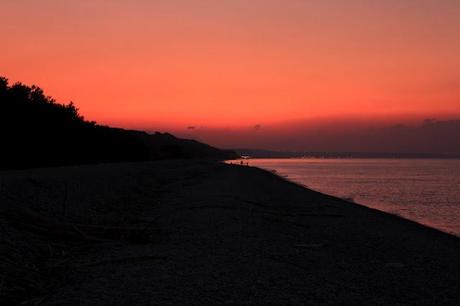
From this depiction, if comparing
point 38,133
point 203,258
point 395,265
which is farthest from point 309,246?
point 38,133

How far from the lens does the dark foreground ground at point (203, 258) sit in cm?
921

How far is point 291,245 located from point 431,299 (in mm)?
5441

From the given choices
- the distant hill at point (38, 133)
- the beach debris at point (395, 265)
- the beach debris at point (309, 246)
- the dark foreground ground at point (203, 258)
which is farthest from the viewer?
the distant hill at point (38, 133)

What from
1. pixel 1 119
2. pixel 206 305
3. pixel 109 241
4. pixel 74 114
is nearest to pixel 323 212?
pixel 109 241

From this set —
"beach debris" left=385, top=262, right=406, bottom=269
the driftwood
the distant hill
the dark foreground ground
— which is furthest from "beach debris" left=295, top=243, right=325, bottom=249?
the distant hill

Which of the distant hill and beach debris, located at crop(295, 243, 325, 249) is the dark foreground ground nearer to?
beach debris, located at crop(295, 243, 325, 249)

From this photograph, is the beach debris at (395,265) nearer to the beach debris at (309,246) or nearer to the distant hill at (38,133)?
the beach debris at (309,246)

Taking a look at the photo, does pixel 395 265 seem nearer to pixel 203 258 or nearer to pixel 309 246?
pixel 309 246

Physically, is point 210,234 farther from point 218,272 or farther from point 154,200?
point 154,200

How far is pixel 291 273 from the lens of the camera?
11.3 metres

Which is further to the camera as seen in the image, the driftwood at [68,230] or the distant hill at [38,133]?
the distant hill at [38,133]

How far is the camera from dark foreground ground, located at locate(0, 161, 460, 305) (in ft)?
30.2

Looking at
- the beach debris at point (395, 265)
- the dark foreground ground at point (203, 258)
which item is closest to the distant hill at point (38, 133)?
the dark foreground ground at point (203, 258)

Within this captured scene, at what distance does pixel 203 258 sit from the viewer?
482 inches
